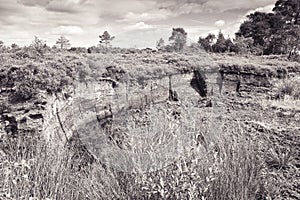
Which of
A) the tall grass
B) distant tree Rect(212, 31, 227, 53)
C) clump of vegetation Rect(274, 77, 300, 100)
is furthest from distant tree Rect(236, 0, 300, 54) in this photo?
the tall grass

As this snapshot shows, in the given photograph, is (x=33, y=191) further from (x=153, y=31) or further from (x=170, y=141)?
(x=153, y=31)

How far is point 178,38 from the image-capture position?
596 centimetres

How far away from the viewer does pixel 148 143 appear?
296 centimetres

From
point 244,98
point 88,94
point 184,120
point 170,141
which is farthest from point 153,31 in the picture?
point 244,98

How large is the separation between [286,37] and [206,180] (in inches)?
679

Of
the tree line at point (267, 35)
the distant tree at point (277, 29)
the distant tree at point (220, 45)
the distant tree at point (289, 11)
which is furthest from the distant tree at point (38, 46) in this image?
the distant tree at point (289, 11)

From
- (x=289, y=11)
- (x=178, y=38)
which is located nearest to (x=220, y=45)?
(x=289, y=11)

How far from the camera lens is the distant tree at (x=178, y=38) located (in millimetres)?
5723

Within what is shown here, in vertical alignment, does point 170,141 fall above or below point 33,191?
above

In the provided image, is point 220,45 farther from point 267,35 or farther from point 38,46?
point 38,46

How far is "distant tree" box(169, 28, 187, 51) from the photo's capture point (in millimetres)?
5723

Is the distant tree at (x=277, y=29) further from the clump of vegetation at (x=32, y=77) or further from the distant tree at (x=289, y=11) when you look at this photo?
the clump of vegetation at (x=32, y=77)

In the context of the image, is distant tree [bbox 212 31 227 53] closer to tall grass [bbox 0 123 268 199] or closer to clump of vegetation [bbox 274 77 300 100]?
clump of vegetation [bbox 274 77 300 100]

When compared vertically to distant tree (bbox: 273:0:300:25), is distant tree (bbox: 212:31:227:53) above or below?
below
